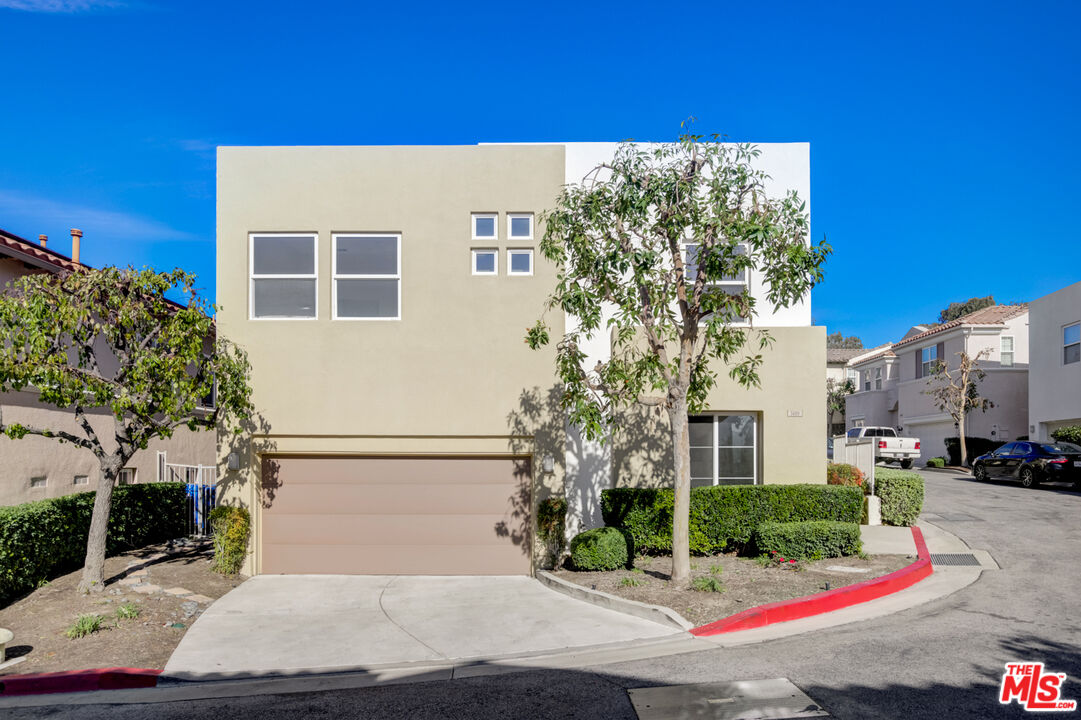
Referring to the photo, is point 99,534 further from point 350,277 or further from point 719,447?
point 719,447

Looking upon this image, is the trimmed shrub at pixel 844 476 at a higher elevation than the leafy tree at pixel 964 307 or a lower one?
lower

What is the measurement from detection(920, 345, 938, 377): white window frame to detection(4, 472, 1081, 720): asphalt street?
1236 inches

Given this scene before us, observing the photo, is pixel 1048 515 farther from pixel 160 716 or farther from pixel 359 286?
pixel 160 716

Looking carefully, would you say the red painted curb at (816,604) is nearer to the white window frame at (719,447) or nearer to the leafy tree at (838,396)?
the white window frame at (719,447)

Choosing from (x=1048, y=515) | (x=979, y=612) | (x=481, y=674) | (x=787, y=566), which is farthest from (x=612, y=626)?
(x=1048, y=515)

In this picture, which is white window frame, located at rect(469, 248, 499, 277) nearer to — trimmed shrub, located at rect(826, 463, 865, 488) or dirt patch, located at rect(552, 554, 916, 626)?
dirt patch, located at rect(552, 554, 916, 626)

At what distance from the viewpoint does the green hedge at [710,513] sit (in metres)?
12.6

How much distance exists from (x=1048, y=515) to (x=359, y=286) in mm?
15427

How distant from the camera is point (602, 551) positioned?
11.8 m

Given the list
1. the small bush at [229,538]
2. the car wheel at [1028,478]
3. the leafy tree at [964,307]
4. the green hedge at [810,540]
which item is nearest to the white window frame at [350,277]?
the small bush at [229,538]

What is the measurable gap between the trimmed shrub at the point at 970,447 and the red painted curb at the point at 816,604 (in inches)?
1028

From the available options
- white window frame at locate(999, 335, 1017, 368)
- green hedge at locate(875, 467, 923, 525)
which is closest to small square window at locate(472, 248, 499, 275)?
green hedge at locate(875, 467, 923, 525)

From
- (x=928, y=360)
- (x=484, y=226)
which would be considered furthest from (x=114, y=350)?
(x=928, y=360)

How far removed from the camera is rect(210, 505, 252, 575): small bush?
12.6 meters
